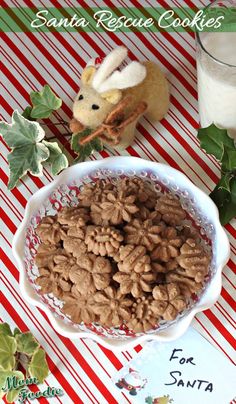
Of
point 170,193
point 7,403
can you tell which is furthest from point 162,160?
point 7,403

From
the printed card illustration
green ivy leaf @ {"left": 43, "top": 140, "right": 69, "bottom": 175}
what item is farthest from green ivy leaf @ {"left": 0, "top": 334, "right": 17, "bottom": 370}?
green ivy leaf @ {"left": 43, "top": 140, "right": 69, "bottom": 175}

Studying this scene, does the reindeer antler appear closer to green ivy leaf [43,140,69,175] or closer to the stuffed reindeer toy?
the stuffed reindeer toy

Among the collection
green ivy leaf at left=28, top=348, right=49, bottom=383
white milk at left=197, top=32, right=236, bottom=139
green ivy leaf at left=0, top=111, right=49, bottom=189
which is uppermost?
green ivy leaf at left=0, top=111, right=49, bottom=189

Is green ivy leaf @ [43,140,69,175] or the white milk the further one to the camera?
green ivy leaf @ [43,140,69,175]

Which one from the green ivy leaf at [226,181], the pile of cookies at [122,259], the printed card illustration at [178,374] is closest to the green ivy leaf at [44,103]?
the pile of cookies at [122,259]

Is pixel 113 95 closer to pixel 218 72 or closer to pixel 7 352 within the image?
pixel 218 72

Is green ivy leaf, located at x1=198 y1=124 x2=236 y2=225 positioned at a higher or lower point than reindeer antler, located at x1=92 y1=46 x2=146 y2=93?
lower

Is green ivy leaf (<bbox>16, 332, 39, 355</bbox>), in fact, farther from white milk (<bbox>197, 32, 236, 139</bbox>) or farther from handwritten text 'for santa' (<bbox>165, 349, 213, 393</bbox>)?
white milk (<bbox>197, 32, 236, 139</bbox>)

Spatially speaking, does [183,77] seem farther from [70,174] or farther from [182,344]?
[182,344]
